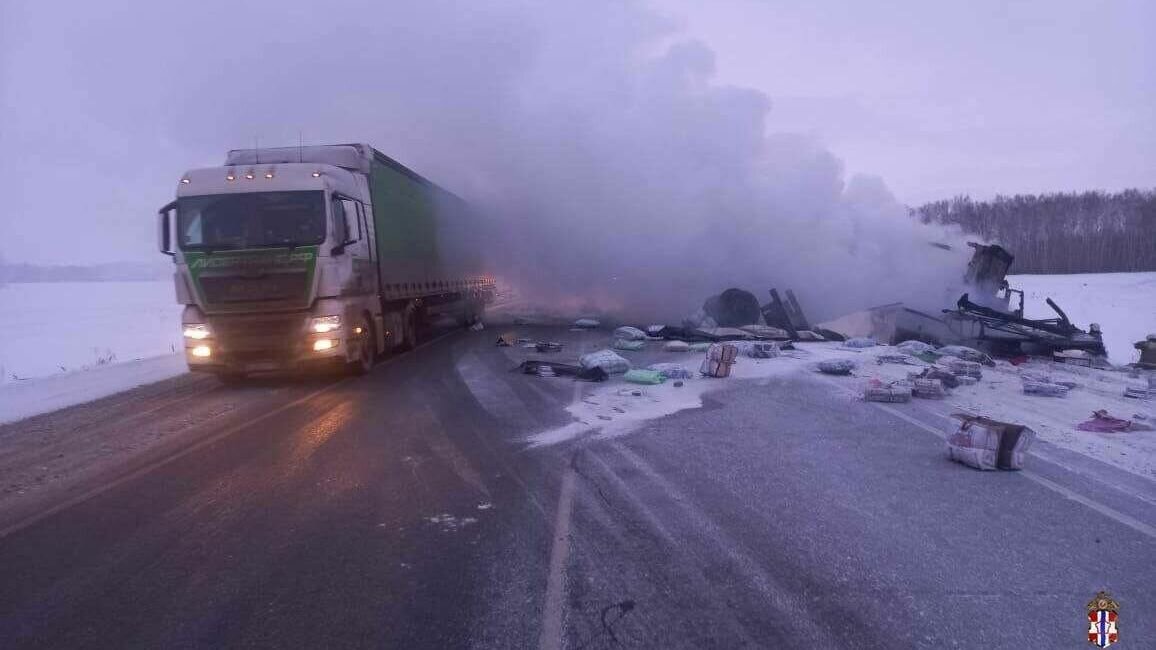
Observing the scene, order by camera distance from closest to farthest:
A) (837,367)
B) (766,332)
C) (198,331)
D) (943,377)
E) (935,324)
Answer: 1. (943,377)
2. (198,331)
3. (837,367)
4. (935,324)
5. (766,332)

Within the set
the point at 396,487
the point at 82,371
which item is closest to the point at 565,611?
the point at 396,487

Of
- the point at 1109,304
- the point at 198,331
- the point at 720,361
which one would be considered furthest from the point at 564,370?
the point at 1109,304

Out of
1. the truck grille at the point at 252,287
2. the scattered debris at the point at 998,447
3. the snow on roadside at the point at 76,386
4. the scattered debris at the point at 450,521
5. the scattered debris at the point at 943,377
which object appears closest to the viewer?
the scattered debris at the point at 450,521

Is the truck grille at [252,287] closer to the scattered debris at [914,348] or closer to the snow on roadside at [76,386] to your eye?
the snow on roadside at [76,386]

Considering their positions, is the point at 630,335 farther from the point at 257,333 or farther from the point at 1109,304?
the point at 1109,304

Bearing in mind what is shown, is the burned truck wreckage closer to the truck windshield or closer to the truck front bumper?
the truck front bumper

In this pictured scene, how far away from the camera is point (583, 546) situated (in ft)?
13.6

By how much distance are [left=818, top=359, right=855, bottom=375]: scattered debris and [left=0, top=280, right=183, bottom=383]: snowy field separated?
13.7m

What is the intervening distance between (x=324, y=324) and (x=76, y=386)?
471 centimetres

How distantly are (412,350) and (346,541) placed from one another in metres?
11.3

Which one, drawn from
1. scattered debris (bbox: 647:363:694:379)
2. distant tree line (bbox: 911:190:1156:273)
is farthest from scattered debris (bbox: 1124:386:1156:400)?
distant tree line (bbox: 911:190:1156:273)

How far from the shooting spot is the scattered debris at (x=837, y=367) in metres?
10.9

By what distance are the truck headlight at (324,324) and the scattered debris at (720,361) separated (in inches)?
220

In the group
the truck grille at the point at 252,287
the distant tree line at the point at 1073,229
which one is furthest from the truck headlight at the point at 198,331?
the distant tree line at the point at 1073,229
